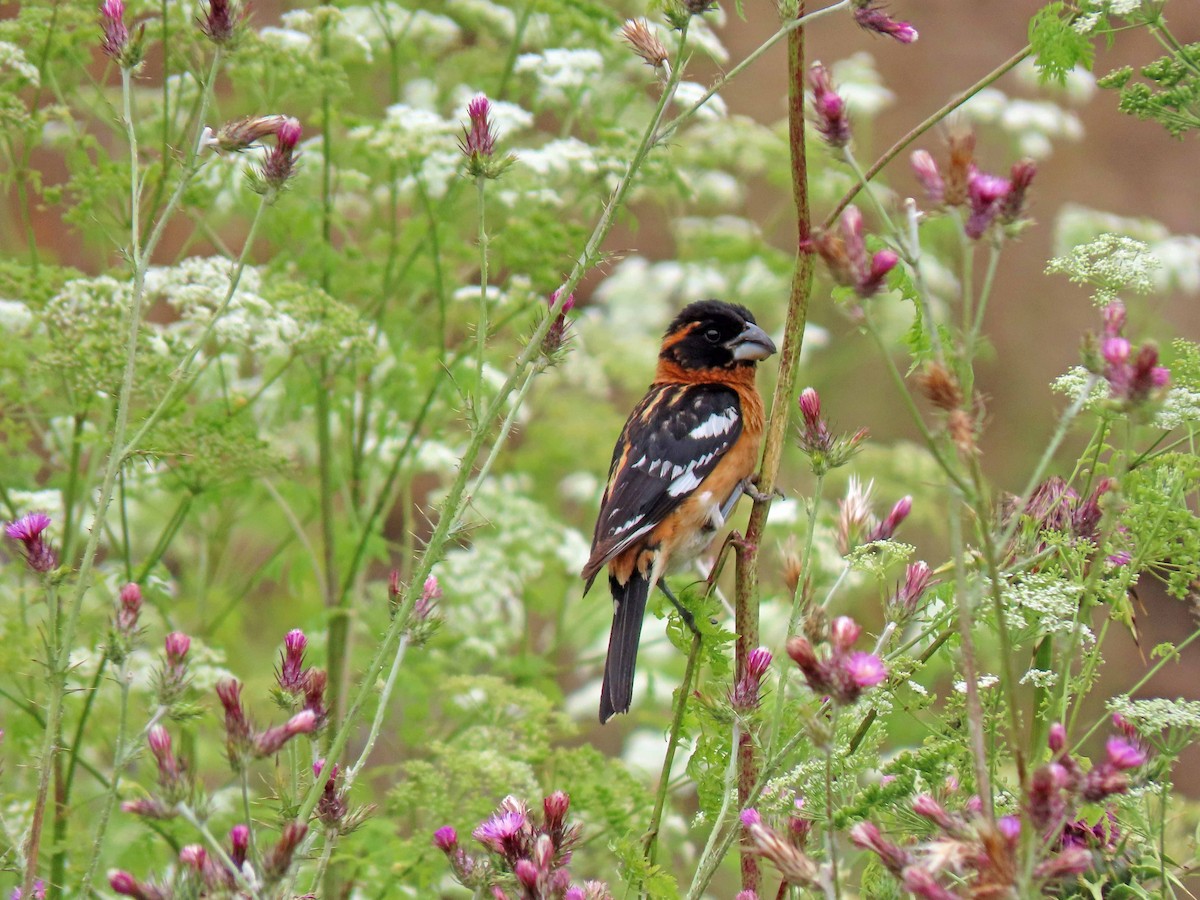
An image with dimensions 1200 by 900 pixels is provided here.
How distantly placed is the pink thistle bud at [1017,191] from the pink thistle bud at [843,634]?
1.81ft

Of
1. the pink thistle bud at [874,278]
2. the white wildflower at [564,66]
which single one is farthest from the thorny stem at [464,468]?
the white wildflower at [564,66]

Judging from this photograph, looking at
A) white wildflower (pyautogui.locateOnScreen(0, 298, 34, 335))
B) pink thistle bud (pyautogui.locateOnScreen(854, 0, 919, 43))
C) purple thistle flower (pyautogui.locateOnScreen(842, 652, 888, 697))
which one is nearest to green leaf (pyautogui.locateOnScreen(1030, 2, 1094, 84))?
pink thistle bud (pyautogui.locateOnScreen(854, 0, 919, 43))

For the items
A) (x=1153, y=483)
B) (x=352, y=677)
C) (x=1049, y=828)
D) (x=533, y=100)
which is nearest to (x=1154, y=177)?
(x=533, y=100)

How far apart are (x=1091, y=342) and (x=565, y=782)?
221 cm

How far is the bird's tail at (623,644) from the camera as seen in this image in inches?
127

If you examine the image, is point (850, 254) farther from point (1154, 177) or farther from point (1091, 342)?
point (1154, 177)

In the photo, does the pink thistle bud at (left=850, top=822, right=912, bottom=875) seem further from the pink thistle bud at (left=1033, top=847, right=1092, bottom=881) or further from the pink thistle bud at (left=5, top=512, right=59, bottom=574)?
the pink thistle bud at (left=5, top=512, right=59, bottom=574)

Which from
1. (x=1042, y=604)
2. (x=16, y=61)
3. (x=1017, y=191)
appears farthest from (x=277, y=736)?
(x=16, y=61)

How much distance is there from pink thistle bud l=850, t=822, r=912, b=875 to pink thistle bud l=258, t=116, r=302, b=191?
146cm

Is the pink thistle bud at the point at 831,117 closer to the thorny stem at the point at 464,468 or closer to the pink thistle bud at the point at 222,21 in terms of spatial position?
the thorny stem at the point at 464,468

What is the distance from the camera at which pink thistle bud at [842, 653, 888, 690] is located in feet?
5.30

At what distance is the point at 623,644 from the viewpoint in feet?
11.7

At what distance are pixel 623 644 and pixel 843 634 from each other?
75.8 inches

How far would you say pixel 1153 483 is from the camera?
2100 millimetres
